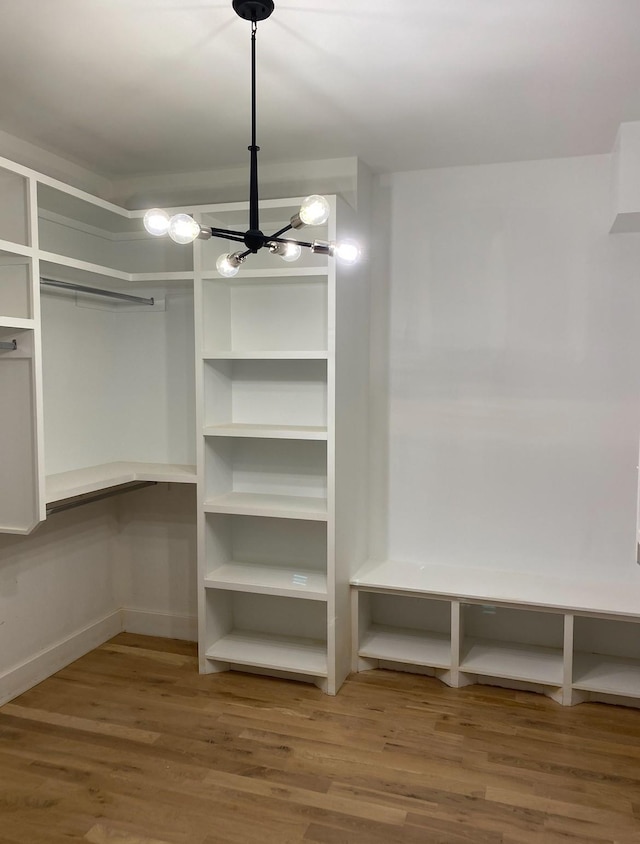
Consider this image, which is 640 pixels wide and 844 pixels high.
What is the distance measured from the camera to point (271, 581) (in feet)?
11.4

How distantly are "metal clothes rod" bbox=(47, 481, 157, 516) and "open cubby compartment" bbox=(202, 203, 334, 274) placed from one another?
4.17ft

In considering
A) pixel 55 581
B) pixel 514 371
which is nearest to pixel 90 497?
pixel 55 581

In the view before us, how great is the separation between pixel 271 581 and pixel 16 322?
1796 mm

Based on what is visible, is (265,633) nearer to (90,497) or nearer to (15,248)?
(90,497)

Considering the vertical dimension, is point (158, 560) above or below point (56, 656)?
above

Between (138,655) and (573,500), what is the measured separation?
2610mm

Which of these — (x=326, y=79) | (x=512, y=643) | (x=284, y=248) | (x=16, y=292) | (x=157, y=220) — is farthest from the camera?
(x=512, y=643)

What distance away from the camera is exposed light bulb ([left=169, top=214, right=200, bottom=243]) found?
2020 mm

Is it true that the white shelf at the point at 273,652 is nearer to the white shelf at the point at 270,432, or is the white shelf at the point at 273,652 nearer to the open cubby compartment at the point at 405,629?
the open cubby compartment at the point at 405,629

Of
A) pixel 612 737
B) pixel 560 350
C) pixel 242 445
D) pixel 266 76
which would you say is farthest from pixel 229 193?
pixel 612 737

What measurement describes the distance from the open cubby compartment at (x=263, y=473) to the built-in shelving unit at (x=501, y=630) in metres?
0.58

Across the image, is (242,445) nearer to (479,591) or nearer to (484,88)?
(479,591)

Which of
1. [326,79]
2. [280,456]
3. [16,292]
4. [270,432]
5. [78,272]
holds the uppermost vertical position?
[326,79]

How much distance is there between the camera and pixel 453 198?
359 cm
